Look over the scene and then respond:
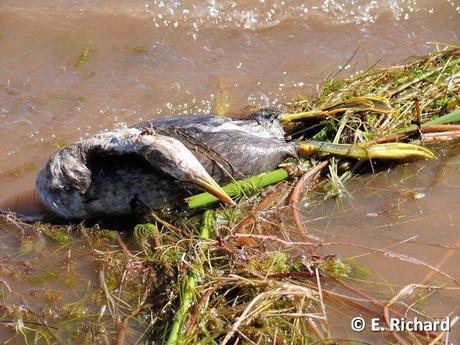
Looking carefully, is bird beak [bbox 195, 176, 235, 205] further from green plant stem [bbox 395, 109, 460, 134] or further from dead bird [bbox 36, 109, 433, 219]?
green plant stem [bbox 395, 109, 460, 134]

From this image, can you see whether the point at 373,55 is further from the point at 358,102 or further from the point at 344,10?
the point at 358,102

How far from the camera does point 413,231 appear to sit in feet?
11.8

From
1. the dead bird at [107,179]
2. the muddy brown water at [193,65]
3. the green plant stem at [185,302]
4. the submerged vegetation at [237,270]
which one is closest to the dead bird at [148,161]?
the dead bird at [107,179]

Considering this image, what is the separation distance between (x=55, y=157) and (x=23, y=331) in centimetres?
133

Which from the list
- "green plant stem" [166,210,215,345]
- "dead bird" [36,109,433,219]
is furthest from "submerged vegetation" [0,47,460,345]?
"dead bird" [36,109,433,219]

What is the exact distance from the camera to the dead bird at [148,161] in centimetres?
404

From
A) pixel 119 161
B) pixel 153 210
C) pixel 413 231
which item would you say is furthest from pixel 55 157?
pixel 413 231

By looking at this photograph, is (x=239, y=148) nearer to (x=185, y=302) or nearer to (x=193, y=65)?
(x=185, y=302)

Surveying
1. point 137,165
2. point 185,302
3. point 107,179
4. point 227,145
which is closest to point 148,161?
point 137,165

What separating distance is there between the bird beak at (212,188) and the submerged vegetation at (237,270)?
124 mm

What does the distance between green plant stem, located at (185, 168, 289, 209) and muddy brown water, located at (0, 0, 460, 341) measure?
28 centimetres

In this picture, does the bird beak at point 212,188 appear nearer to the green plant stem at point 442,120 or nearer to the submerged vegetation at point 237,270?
the submerged vegetation at point 237,270

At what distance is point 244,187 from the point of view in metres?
4.03

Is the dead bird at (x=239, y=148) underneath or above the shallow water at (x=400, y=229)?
above
